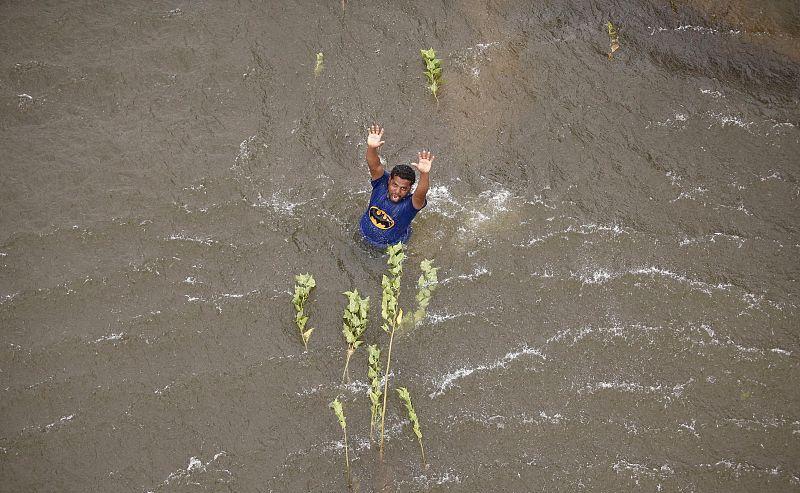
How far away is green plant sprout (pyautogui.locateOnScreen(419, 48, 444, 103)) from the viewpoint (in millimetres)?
7117

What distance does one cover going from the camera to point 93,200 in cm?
648

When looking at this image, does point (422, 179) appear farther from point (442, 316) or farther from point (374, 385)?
point (374, 385)

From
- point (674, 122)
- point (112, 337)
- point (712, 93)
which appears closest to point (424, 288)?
point (112, 337)

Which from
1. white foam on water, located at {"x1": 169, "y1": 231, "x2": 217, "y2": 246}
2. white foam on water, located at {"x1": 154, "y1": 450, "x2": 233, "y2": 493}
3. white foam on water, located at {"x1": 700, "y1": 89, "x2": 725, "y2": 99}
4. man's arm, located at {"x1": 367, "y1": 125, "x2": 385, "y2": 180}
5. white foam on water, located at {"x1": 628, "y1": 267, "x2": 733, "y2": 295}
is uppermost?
Answer: white foam on water, located at {"x1": 700, "y1": 89, "x2": 725, "y2": 99}

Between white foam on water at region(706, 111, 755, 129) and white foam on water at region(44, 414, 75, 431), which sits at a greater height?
white foam on water at region(706, 111, 755, 129)

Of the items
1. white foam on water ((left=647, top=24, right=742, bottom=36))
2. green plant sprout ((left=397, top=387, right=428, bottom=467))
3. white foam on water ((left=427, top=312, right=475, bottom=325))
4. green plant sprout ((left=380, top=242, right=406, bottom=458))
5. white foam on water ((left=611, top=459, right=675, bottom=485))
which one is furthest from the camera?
white foam on water ((left=647, top=24, right=742, bottom=36))

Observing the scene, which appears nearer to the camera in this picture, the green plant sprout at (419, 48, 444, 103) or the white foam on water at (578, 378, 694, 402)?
Result: the white foam on water at (578, 378, 694, 402)

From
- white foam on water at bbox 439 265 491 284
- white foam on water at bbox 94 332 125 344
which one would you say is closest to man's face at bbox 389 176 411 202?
white foam on water at bbox 439 265 491 284

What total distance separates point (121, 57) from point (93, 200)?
178 centimetres

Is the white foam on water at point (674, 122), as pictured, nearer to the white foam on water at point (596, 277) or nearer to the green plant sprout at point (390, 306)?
the white foam on water at point (596, 277)

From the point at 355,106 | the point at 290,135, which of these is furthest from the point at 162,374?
the point at 355,106

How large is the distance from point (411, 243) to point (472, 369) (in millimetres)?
1358

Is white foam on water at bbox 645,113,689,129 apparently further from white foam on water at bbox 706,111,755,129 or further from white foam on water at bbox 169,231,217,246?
white foam on water at bbox 169,231,217,246

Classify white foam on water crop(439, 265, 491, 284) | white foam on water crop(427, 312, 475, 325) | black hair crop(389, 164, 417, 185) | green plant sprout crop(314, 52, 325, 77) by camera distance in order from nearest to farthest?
black hair crop(389, 164, 417, 185) < white foam on water crop(427, 312, 475, 325) < white foam on water crop(439, 265, 491, 284) < green plant sprout crop(314, 52, 325, 77)
